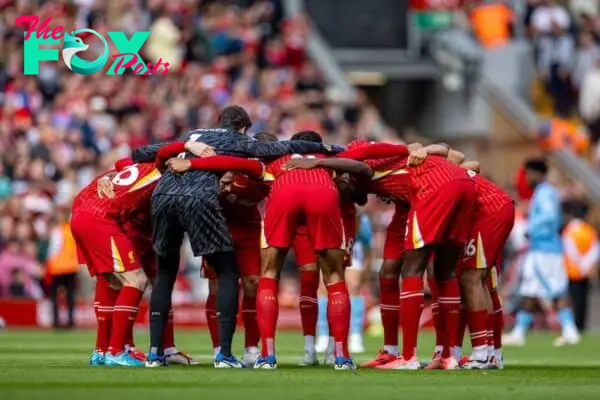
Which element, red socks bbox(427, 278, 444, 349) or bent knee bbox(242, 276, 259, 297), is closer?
bent knee bbox(242, 276, 259, 297)

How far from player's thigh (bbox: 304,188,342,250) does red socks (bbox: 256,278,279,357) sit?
1.89 ft

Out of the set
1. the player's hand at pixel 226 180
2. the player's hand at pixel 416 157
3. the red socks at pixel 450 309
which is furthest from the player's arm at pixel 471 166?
the player's hand at pixel 226 180

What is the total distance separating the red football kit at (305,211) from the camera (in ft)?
58.1

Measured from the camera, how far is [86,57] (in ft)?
115

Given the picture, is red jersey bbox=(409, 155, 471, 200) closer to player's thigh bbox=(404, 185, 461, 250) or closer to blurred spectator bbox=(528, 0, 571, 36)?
player's thigh bbox=(404, 185, 461, 250)

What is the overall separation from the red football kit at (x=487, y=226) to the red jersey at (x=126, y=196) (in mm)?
3155

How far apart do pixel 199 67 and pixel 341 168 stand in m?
19.8

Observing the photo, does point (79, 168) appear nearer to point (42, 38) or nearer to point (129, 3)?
point (42, 38)

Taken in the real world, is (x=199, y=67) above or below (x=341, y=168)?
above

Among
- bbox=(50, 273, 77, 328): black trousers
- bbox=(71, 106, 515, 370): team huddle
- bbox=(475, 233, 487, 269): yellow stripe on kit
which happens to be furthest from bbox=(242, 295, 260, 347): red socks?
bbox=(50, 273, 77, 328): black trousers

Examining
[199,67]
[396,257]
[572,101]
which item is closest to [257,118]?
[199,67]

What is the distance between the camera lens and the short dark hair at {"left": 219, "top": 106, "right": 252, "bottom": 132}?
18500 mm

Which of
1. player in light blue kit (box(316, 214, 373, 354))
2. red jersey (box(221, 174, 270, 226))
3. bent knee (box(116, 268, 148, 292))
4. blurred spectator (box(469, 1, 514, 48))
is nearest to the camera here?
red jersey (box(221, 174, 270, 226))

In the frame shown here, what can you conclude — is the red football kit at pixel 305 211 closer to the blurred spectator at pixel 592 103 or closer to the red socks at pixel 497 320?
the red socks at pixel 497 320
